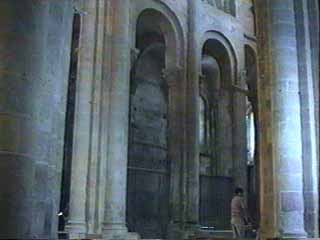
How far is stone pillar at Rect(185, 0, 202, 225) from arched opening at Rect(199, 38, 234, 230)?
1.29 meters

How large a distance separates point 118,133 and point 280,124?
16.7 ft

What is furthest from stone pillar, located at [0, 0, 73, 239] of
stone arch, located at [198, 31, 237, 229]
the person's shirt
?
stone arch, located at [198, 31, 237, 229]

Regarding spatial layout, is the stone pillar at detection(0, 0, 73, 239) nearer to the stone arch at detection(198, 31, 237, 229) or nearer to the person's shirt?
the person's shirt

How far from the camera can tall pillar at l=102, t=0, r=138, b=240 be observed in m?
12.8

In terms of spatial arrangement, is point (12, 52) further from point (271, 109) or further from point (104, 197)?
point (104, 197)

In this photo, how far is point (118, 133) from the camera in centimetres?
1334

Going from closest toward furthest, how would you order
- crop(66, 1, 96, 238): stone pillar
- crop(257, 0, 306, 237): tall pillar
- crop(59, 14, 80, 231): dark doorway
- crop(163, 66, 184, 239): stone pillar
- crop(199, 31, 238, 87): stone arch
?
crop(257, 0, 306, 237): tall pillar
crop(66, 1, 96, 238): stone pillar
crop(59, 14, 80, 231): dark doorway
crop(163, 66, 184, 239): stone pillar
crop(199, 31, 238, 87): stone arch

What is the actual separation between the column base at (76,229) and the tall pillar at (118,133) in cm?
50

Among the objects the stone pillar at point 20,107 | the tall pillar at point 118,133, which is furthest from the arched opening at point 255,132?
the stone pillar at point 20,107

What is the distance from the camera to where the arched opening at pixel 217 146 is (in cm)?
2153

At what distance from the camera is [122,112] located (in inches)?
533

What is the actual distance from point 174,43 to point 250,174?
27.3ft

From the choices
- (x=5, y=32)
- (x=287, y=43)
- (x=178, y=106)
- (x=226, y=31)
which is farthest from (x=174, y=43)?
(x=5, y=32)

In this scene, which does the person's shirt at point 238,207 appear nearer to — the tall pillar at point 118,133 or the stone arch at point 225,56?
the tall pillar at point 118,133
